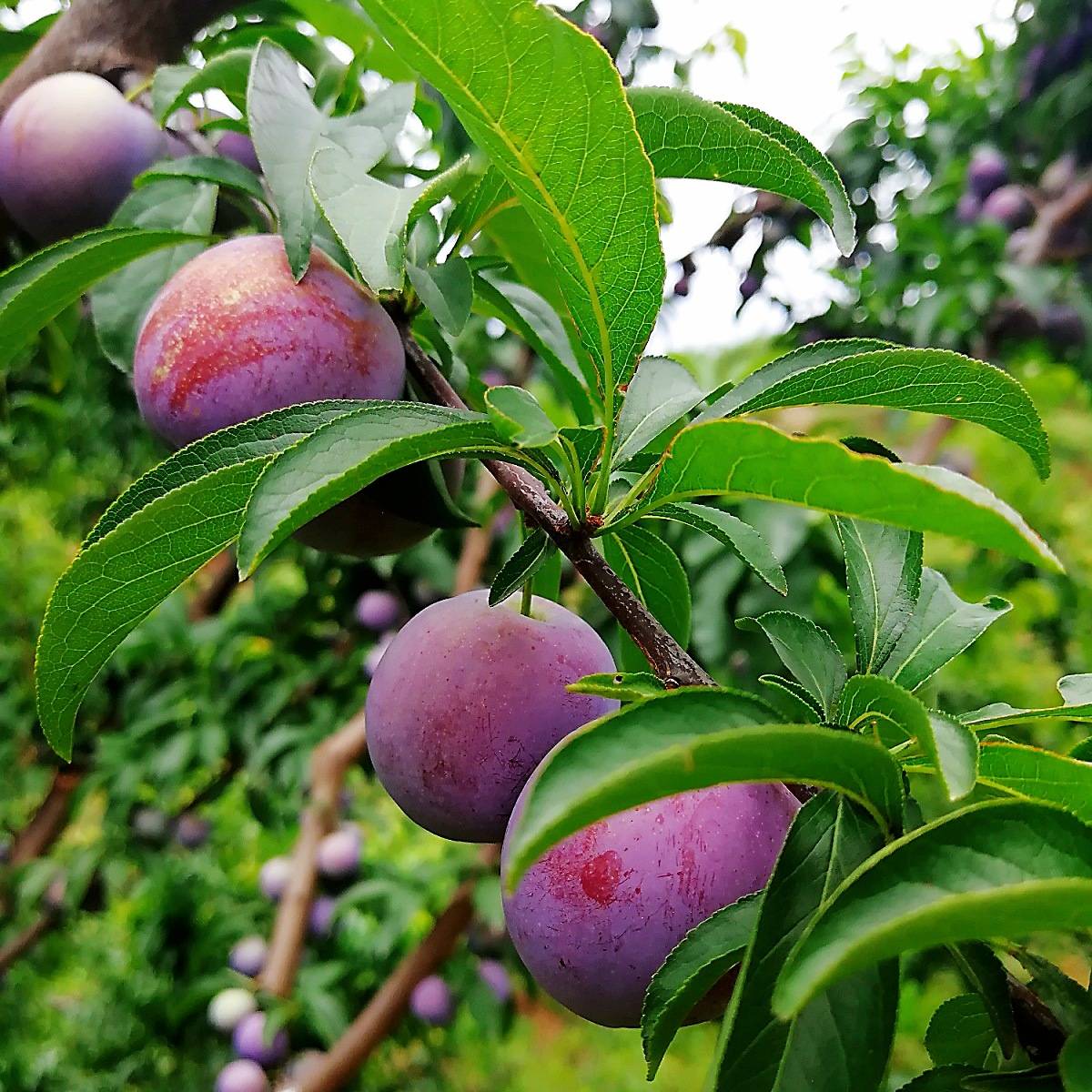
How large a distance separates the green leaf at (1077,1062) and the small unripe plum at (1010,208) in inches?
72.1

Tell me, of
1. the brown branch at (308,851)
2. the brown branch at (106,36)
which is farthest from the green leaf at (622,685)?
the brown branch at (308,851)

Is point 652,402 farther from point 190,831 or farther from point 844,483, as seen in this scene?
point 190,831

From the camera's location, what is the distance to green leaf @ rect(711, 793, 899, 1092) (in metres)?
0.29

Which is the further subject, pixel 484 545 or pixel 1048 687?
pixel 1048 687

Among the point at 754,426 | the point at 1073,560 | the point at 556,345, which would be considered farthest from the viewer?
the point at 1073,560

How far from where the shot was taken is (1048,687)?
2.79m

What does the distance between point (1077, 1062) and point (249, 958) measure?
4.63 ft

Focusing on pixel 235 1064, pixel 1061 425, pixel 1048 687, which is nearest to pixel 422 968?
pixel 235 1064

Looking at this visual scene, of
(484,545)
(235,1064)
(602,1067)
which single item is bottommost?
(602,1067)

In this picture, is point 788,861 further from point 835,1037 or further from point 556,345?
point 556,345

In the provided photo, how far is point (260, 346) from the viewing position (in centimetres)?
42

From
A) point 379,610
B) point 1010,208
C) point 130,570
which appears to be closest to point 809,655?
point 130,570

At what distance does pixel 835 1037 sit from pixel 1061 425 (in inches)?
168

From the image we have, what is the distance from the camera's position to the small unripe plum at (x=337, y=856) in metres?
1.52
